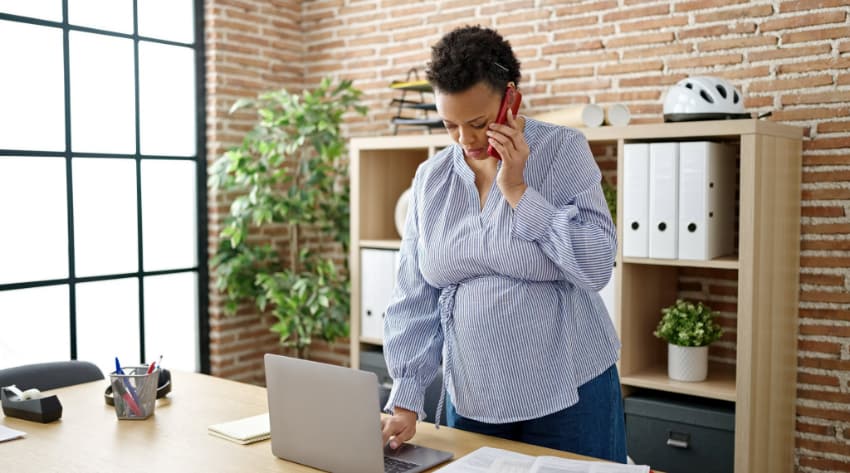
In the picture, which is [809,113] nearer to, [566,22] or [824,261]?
[824,261]

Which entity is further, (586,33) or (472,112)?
(586,33)

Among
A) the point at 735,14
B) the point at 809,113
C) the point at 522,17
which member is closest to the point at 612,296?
the point at 809,113

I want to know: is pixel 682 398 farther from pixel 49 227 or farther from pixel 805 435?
pixel 49 227

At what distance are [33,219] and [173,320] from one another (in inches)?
37.1

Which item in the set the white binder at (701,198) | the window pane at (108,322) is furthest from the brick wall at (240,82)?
the white binder at (701,198)

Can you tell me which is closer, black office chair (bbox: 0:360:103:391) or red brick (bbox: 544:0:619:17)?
black office chair (bbox: 0:360:103:391)

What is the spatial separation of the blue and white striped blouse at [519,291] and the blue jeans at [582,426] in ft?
0.14

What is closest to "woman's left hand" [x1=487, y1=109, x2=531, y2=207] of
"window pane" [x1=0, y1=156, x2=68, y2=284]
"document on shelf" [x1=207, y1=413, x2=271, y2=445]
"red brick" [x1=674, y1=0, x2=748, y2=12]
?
"document on shelf" [x1=207, y1=413, x2=271, y2=445]

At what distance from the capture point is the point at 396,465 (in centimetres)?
179

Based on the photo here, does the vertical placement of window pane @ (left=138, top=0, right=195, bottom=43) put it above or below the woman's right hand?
above

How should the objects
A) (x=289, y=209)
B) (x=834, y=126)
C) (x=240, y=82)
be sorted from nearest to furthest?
(x=834, y=126) → (x=289, y=209) → (x=240, y=82)

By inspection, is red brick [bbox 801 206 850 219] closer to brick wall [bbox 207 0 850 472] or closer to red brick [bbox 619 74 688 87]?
brick wall [bbox 207 0 850 472]

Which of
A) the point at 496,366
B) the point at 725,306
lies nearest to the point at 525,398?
the point at 496,366

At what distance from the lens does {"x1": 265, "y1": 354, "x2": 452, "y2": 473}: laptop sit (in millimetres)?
1677
